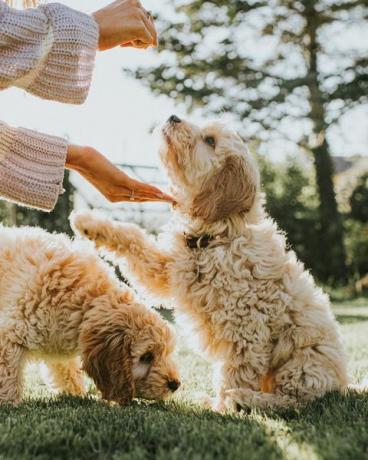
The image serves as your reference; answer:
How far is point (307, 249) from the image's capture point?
1953cm

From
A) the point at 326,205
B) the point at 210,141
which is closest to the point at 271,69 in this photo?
the point at 326,205

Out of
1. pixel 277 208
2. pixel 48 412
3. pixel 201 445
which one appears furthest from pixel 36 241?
pixel 277 208

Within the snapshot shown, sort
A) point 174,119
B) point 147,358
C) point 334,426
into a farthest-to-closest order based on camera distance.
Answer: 1. point 174,119
2. point 147,358
3. point 334,426

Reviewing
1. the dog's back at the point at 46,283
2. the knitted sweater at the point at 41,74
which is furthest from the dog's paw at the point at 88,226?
the knitted sweater at the point at 41,74

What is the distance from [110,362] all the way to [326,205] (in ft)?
55.1

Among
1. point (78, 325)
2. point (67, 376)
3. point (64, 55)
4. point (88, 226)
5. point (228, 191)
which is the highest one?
point (64, 55)

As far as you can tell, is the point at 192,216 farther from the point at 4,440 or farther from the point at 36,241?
the point at 4,440

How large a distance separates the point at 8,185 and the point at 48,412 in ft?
3.92

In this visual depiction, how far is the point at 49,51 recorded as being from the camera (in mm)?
2971

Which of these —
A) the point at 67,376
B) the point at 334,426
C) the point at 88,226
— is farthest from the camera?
the point at 67,376

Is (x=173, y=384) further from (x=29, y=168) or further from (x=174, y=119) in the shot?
(x=174, y=119)

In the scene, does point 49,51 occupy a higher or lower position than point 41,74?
higher

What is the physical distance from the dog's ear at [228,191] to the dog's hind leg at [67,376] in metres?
1.45

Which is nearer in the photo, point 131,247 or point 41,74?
point 41,74
